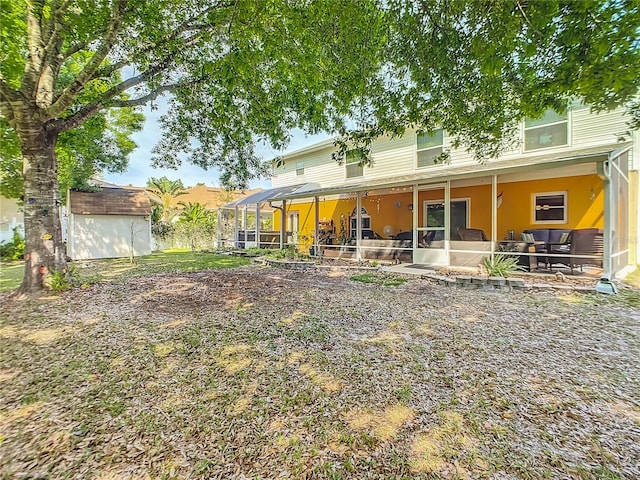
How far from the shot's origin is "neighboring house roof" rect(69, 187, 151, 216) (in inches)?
601

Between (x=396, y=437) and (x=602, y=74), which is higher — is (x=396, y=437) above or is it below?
below

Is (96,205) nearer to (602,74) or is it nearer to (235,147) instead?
(235,147)

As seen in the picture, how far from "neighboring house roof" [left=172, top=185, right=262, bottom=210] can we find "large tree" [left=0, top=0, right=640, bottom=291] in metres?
24.6

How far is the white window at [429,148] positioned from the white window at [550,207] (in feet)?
13.1

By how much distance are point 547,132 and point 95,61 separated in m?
12.9

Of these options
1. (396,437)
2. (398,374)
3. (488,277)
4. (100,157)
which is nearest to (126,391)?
(396,437)

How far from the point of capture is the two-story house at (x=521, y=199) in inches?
306

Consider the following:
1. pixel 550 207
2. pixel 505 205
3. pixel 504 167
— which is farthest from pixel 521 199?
pixel 504 167

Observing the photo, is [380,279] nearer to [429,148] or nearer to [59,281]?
[429,148]

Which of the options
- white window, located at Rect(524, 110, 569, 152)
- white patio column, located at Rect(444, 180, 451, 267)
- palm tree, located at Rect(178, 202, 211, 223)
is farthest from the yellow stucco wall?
palm tree, located at Rect(178, 202, 211, 223)

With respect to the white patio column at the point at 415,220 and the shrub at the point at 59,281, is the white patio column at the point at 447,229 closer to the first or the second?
the white patio column at the point at 415,220

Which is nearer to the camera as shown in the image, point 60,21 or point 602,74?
point 602,74

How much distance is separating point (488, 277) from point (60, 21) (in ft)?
32.9

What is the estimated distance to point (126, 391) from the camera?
2.89m
